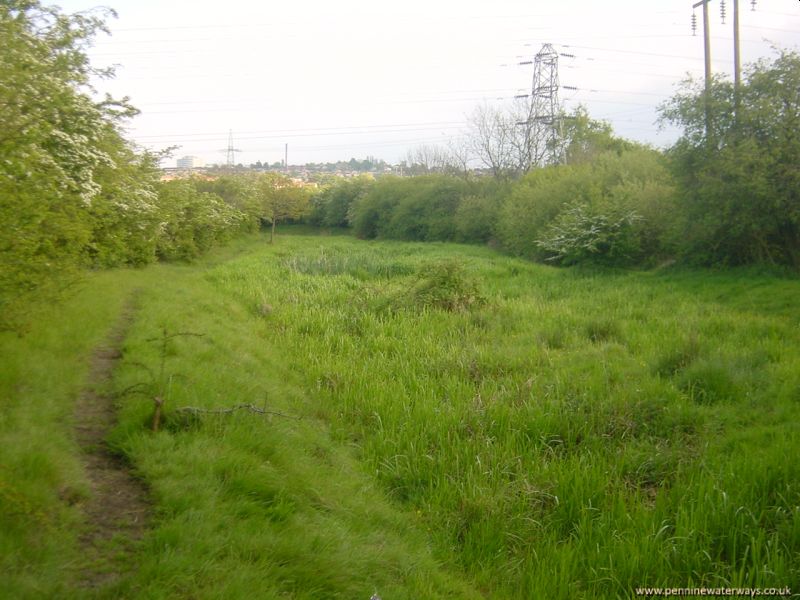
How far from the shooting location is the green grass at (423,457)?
15.5 ft

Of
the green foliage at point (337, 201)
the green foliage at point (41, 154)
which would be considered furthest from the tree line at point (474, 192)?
the green foliage at point (337, 201)

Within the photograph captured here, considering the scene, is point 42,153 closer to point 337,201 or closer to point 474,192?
point 474,192

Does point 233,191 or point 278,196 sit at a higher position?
point 278,196

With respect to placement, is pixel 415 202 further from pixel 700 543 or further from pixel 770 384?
pixel 700 543

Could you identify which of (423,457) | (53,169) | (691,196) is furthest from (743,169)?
(53,169)

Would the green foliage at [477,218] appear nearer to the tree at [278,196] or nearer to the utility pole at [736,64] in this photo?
the tree at [278,196]

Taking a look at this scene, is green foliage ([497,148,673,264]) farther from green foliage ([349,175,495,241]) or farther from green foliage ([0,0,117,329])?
green foliage ([0,0,117,329])

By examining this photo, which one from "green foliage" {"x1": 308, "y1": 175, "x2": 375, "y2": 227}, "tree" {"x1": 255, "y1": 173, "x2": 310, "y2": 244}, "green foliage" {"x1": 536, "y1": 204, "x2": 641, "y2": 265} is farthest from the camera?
"green foliage" {"x1": 308, "y1": 175, "x2": 375, "y2": 227}

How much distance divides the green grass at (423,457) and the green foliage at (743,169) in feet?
24.3

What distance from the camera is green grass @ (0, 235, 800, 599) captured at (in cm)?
472

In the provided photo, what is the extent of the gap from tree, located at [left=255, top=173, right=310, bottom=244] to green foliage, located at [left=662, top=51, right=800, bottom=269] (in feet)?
114

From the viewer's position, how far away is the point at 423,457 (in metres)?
7.62

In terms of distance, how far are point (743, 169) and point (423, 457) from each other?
16.3m

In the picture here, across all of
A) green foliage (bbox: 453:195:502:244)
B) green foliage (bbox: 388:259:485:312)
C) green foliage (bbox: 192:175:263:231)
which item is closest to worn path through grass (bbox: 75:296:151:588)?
green foliage (bbox: 388:259:485:312)
